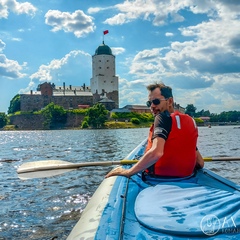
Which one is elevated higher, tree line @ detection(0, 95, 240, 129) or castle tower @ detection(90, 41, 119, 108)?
castle tower @ detection(90, 41, 119, 108)

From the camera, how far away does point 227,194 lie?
11.8 feet

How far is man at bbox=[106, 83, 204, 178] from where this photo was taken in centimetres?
401

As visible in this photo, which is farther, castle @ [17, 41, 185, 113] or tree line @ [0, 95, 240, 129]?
castle @ [17, 41, 185, 113]

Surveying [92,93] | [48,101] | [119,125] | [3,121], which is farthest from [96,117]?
[3,121]

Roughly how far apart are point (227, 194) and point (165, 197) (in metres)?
0.73

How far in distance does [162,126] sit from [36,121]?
113 m

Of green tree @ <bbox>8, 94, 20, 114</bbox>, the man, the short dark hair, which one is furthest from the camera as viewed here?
green tree @ <bbox>8, 94, 20, 114</bbox>

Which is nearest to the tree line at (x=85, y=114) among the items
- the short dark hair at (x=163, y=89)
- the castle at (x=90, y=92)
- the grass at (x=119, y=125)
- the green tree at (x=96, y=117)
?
the green tree at (x=96, y=117)

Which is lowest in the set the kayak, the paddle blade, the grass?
the grass

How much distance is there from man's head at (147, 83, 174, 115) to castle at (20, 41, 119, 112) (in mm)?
109881

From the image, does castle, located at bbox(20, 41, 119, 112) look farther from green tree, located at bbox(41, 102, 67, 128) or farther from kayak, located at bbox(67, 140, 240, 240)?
kayak, located at bbox(67, 140, 240, 240)

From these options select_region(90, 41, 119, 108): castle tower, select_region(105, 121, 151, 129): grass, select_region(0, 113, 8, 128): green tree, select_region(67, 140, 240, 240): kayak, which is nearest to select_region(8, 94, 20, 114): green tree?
select_region(0, 113, 8, 128): green tree

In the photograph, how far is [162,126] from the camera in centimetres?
407

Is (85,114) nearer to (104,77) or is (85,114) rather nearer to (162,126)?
(104,77)
